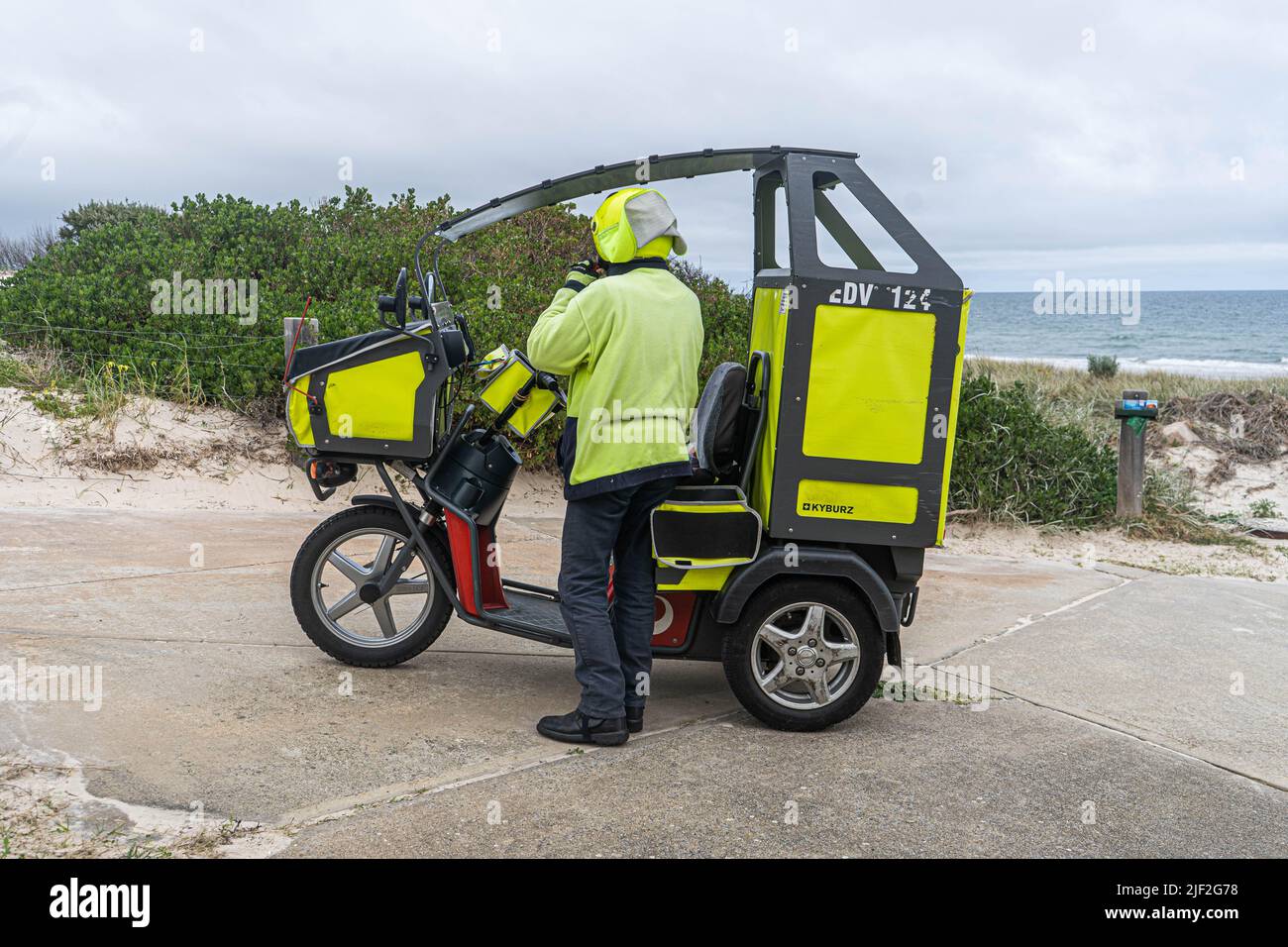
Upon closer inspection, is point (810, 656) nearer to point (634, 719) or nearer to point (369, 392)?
point (634, 719)

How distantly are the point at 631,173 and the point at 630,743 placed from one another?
2.08 metres

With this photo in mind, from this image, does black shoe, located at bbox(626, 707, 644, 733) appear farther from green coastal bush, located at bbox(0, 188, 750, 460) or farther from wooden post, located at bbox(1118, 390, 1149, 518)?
wooden post, located at bbox(1118, 390, 1149, 518)

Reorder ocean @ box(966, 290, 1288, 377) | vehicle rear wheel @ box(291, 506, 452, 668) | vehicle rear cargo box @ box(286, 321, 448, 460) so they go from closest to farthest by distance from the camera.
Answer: vehicle rear cargo box @ box(286, 321, 448, 460) → vehicle rear wheel @ box(291, 506, 452, 668) → ocean @ box(966, 290, 1288, 377)

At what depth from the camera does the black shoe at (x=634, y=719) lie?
421 cm

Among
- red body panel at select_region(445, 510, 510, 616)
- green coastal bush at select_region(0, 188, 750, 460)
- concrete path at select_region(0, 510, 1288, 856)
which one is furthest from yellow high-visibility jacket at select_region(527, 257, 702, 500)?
green coastal bush at select_region(0, 188, 750, 460)

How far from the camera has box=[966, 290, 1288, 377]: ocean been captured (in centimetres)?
4294

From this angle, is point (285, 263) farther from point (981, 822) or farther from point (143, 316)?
point (981, 822)

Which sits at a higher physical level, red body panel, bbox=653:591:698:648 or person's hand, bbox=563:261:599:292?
person's hand, bbox=563:261:599:292

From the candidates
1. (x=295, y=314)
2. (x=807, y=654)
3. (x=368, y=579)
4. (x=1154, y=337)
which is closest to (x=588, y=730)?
(x=807, y=654)

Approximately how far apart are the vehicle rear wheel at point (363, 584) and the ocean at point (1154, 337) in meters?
31.9

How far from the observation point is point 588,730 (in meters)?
4.05

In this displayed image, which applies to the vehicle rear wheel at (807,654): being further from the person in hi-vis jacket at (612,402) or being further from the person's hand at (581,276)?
the person's hand at (581,276)

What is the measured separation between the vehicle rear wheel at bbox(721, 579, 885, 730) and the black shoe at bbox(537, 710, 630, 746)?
1.59 ft
